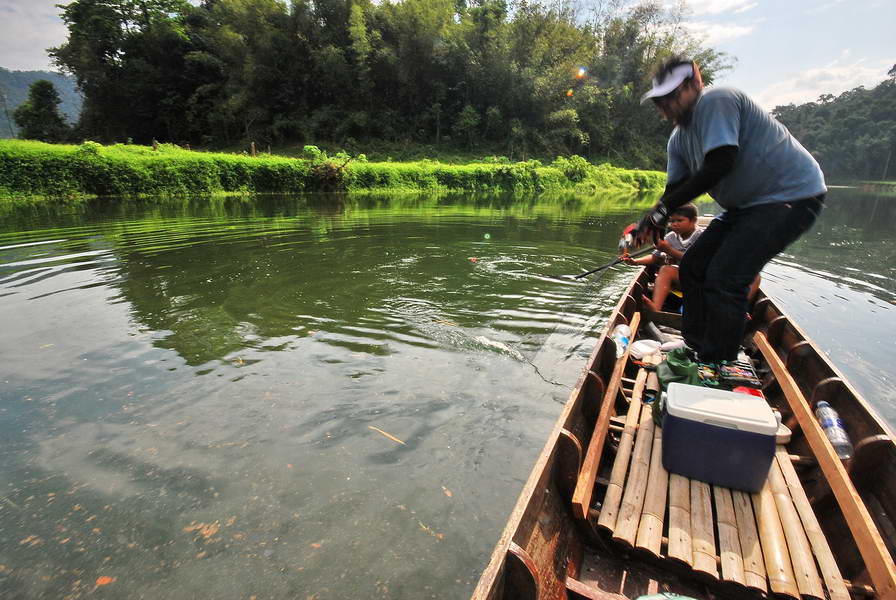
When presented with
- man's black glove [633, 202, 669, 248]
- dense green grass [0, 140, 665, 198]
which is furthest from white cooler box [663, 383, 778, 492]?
dense green grass [0, 140, 665, 198]

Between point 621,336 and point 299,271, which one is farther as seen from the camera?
point 299,271

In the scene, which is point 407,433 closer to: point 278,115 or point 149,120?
point 278,115

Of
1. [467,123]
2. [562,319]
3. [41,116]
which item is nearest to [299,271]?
[562,319]

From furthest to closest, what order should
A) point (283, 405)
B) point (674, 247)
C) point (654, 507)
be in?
point (674, 247)
point (283, 405)
point (654, 507)

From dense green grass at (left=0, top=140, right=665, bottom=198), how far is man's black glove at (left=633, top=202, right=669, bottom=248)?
67.8 ft

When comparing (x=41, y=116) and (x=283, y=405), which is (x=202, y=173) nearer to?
(x=283, y=405)

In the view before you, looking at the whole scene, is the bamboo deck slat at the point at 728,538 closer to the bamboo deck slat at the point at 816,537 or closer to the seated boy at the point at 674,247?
the bamboo deck slat at the point at 816,537

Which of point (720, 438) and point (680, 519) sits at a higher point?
point (720, 438)

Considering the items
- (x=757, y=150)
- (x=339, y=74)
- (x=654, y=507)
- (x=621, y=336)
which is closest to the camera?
(x=654, y=507)

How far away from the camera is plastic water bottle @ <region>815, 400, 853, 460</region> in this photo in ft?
7.91

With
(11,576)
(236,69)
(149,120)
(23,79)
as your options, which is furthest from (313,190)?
(23,79)

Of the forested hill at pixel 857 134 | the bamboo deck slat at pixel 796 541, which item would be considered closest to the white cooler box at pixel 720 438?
the bamboo deck slat at pixel 796 541

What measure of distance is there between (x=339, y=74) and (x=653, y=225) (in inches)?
1601

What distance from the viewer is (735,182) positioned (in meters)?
2.56
